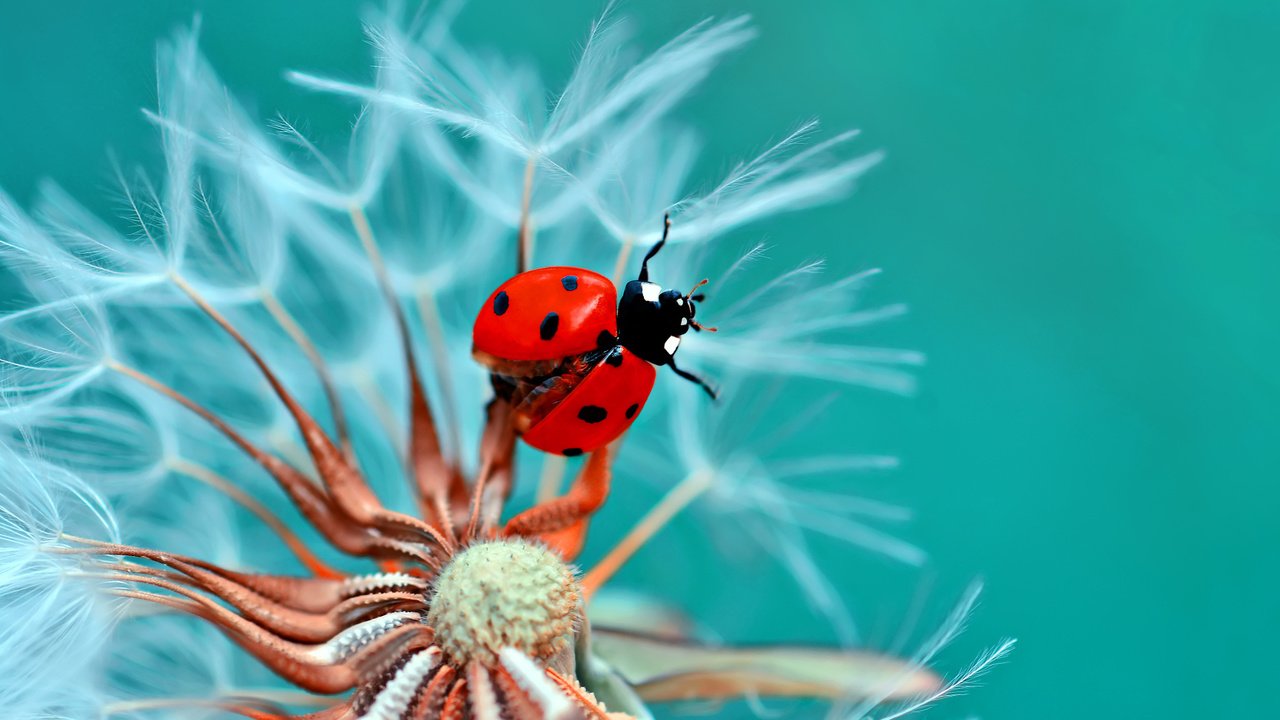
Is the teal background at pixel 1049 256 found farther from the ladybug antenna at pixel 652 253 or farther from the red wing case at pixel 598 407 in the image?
the red wing case at pixel 598 407

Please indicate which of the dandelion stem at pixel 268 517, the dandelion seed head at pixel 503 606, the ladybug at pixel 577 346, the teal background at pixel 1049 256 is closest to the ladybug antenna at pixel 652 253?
the ladybug at pixel 577 346

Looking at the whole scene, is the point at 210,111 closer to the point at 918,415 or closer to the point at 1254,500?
the point at 918,415

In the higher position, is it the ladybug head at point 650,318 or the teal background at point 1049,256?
the teal background at point 1049,256

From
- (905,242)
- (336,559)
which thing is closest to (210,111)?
(336,559)

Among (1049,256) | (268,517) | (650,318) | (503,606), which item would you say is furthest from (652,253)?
(1049,256)

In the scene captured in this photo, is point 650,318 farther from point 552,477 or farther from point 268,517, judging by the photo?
point 268,517

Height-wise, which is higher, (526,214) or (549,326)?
(526,214)

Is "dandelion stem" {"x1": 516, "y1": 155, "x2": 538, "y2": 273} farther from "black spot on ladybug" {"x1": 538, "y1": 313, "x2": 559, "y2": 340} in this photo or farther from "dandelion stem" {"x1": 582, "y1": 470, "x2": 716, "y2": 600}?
"dandelion stem" {"x1": 582, "y1": 470, "x2": 716, "y2": 600}
